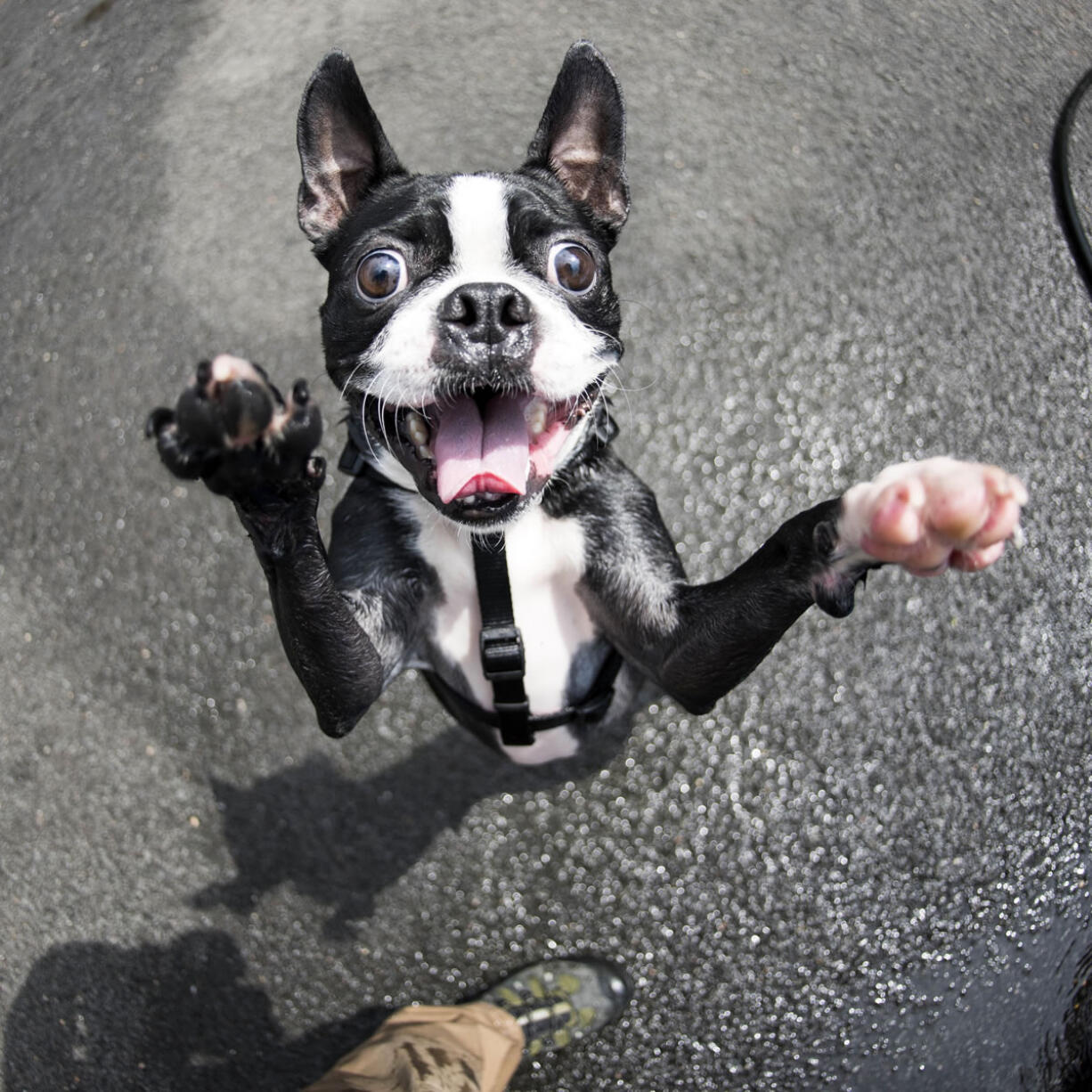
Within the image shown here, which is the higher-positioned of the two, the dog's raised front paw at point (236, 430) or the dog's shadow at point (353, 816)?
the dog's raised front paw at point (236, 430)

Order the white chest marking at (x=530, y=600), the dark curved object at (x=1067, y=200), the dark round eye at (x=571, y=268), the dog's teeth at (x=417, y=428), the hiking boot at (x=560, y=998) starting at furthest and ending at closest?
the dark curved object at (x=1067, y=200)
the hiking boot at (x=560, y=998)
the white chest marking at (x=530, y=600)
the dark round eye at (x=571, y=268)
the dog's teeth at (x=417, y=428)

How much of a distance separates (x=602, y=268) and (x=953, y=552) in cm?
106

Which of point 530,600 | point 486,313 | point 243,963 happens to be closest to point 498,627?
point 530,600

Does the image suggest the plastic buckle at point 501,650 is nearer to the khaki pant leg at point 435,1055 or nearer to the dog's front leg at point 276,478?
the dog's front leg at point 276,478

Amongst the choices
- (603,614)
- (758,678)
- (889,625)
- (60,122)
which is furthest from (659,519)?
(60,122)

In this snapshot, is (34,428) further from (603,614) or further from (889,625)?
(889,625)

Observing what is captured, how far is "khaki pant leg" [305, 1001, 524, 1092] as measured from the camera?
2.29m

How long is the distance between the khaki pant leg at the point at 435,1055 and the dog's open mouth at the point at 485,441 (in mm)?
1409

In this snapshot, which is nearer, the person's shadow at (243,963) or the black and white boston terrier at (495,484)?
the black and white boston terrier at (495,484)

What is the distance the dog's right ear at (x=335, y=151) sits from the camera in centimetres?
202

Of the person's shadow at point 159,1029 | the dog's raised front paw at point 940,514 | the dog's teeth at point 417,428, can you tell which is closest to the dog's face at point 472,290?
the dog's teeth at point 417,428

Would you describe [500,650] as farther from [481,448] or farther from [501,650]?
[481,448]

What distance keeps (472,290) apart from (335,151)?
0.68 m

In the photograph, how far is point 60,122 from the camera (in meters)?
3.49
